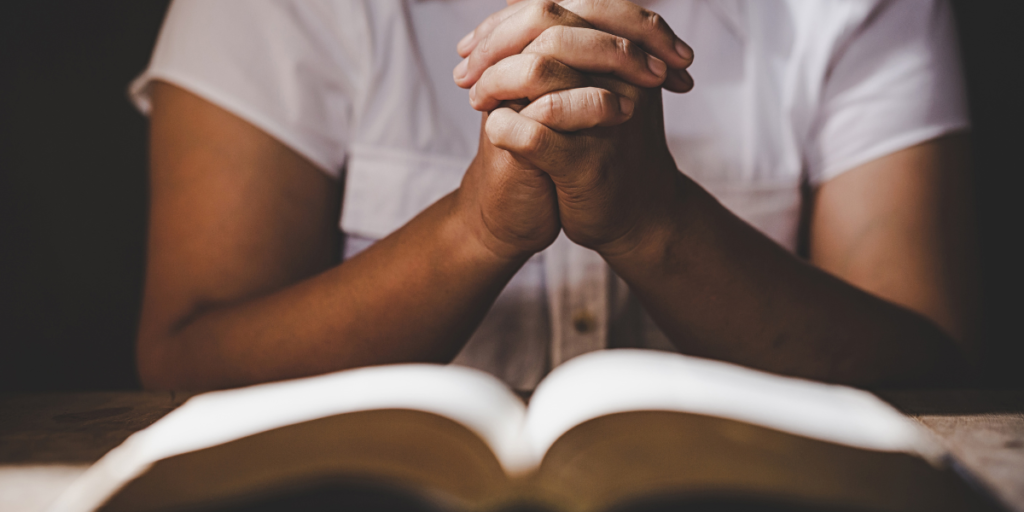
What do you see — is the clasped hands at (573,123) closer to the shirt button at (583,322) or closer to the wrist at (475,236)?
the wrist at (475,236)

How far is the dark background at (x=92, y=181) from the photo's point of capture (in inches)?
33.2

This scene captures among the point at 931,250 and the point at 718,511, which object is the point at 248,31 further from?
the point at 931,250

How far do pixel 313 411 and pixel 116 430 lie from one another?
15 cm

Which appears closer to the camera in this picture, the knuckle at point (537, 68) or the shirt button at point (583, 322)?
the knuckle at point (537, 68)

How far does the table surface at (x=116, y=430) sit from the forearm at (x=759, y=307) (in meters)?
0.06

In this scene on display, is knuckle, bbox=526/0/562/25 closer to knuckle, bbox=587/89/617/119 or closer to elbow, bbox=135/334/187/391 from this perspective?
knuckle, bbox=587/89/617/119

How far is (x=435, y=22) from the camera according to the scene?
63 centimetres

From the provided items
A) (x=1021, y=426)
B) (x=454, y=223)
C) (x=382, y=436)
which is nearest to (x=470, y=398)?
(x=382, y=436)

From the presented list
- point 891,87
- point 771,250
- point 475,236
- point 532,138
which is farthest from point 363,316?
point 891,87

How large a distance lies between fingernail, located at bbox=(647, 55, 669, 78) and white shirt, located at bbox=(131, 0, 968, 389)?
26cm

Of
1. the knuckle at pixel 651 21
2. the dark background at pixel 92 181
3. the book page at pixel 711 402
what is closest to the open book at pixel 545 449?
the book page at pixel 711 402

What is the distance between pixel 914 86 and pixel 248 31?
2.27 feet

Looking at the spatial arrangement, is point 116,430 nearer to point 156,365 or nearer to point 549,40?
point 156,365

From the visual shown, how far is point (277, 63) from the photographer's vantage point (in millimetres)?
573
